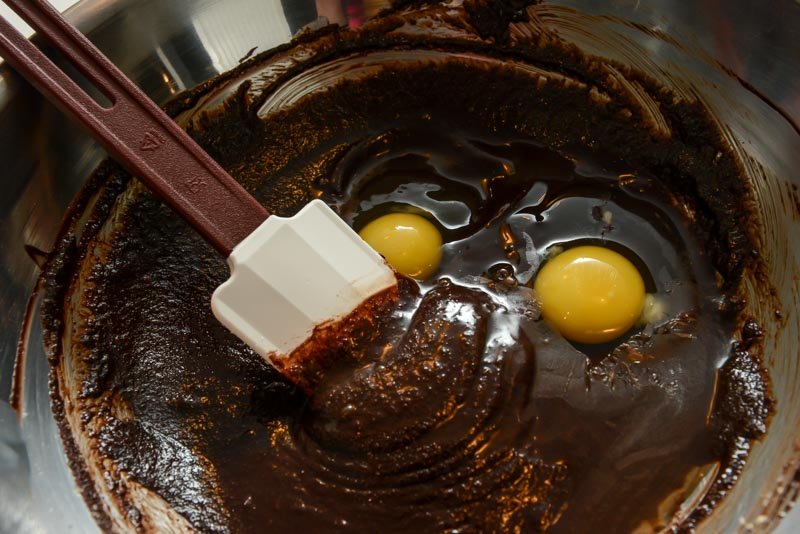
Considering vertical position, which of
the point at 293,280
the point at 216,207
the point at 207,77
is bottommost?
the point at 293,280

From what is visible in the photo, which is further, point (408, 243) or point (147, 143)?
point (408, 243)

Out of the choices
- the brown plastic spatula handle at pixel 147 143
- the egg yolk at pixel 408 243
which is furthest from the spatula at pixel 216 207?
the egg yolk at pixel 408 243

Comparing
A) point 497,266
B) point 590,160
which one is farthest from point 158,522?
point 590,160

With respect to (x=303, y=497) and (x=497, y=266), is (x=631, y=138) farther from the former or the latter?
(x=303, y=497)

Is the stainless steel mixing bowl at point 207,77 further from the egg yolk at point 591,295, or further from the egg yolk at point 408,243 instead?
the egg yolk at point 408,243

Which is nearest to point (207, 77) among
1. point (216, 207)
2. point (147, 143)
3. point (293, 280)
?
point (147, 143)

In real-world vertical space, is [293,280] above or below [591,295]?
below

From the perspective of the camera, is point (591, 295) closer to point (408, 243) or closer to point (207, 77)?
point (408, 243)
